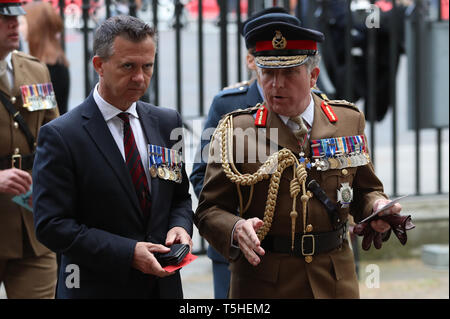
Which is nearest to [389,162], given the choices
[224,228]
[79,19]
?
[79,19]

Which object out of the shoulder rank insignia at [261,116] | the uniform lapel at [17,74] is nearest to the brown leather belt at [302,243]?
the shoulder rank insignia at [261,116]

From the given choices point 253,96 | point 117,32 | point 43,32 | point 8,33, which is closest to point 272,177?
point 117,32

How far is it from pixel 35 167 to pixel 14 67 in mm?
1619

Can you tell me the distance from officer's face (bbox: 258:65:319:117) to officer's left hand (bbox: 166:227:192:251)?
64 centimetres

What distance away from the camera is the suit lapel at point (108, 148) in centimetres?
332

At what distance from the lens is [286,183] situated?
3582mm

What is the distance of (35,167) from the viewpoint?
3.33 meters

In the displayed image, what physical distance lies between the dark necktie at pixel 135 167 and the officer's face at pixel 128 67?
147mm

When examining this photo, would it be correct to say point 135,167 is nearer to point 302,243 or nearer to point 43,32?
point 302,243

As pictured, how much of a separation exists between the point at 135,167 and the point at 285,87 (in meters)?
0.69

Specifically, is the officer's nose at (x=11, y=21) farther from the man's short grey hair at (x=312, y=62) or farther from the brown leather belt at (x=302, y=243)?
the brown leather belt at (x=302, y=243)

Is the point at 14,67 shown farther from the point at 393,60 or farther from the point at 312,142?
the point at 393,60

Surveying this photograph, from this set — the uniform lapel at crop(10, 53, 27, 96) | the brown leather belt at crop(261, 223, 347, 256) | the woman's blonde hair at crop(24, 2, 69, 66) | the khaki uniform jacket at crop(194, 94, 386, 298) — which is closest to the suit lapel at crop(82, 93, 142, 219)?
the khaki uniform jacket at crop(194, 94, 386, 298)

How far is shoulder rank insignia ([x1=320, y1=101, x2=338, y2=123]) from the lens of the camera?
3.71 meters
